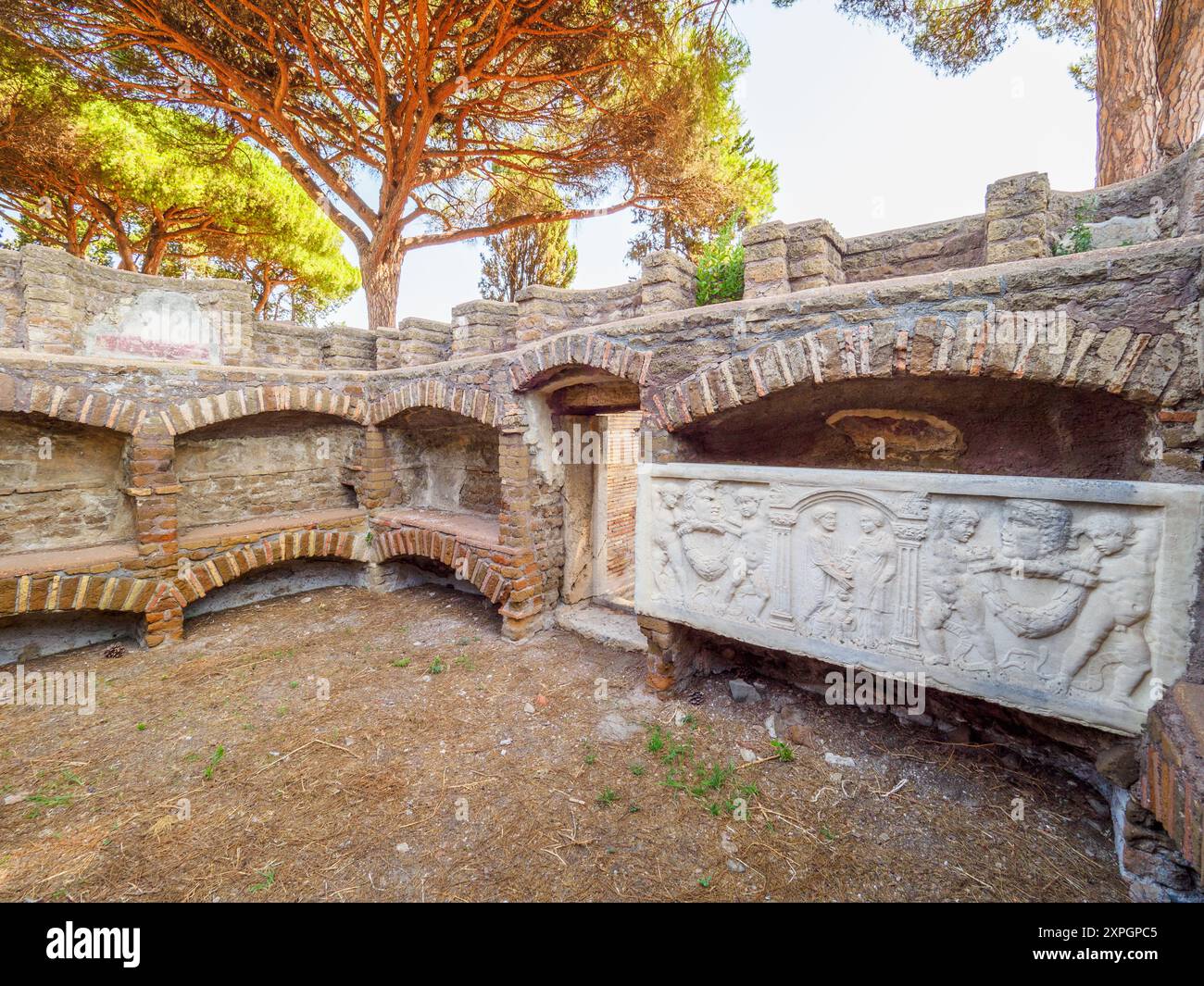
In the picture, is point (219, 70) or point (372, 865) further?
Result: point (219, 70)

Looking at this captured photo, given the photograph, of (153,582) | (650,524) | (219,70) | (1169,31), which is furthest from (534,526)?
(1169,31)

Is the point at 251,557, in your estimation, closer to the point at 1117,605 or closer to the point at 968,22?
the point at 1117,605

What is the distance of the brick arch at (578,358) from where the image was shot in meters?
3.40

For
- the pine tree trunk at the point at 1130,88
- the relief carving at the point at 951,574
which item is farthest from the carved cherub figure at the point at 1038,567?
the pine tree trunk at the point at 1130,88

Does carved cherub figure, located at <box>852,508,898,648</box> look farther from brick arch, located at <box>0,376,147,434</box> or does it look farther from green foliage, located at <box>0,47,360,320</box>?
green foliage, located at <box>0,47,360,320</box>

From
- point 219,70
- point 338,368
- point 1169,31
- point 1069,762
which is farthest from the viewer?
point 219,70

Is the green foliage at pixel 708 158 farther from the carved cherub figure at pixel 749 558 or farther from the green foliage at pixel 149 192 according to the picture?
the green foliage at pixel 149 192

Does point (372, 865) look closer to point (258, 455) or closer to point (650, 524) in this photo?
point (650, 524)

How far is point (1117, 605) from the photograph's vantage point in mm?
2129

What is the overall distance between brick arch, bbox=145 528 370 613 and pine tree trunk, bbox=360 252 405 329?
13.8 feet

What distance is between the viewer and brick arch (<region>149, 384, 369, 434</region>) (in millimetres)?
4523

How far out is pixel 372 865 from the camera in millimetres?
2279

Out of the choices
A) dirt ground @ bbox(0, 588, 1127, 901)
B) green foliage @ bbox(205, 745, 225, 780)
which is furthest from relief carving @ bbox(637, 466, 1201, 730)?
green foliage @ bbox(205, 745, 225, 780)

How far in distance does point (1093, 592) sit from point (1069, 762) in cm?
112
